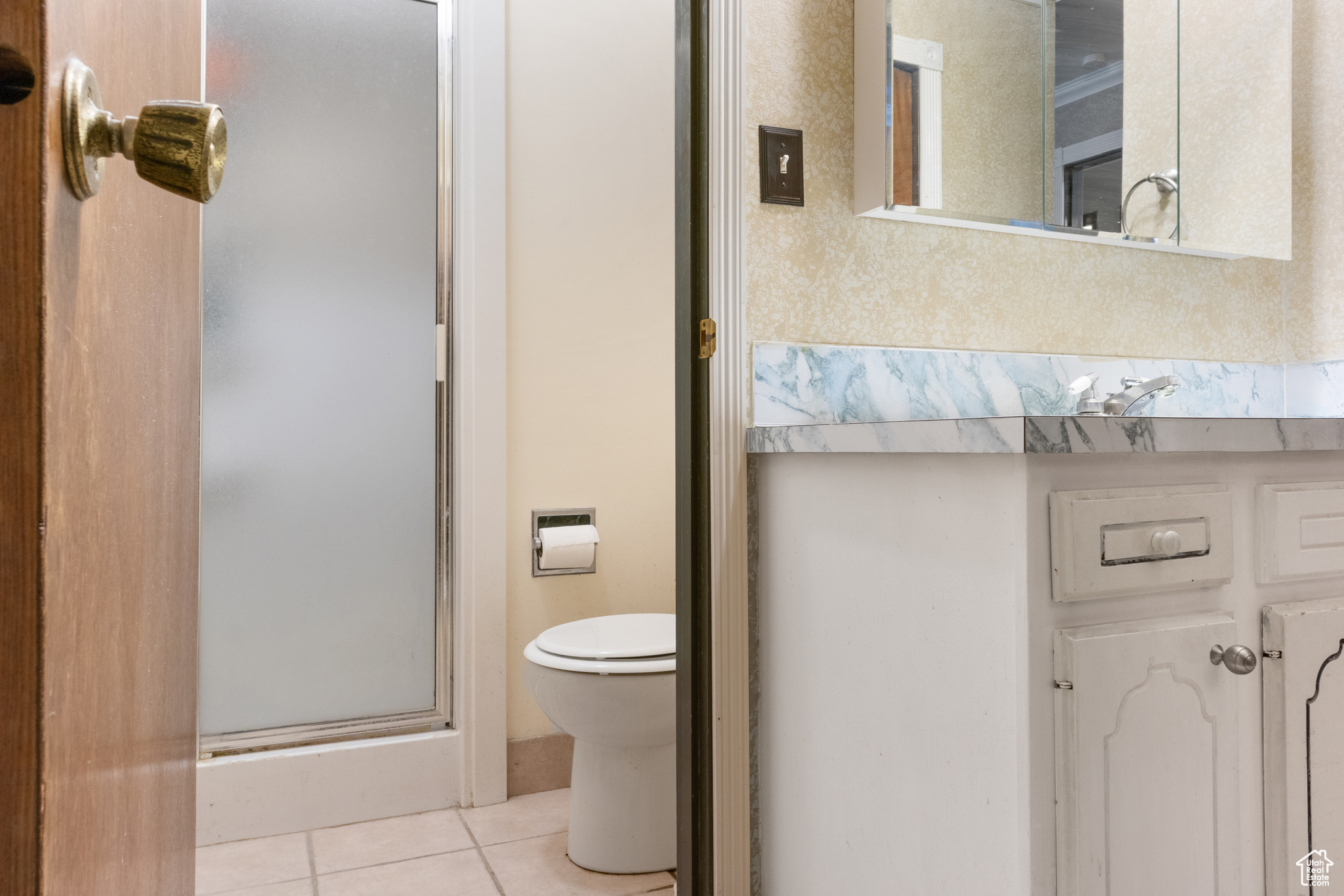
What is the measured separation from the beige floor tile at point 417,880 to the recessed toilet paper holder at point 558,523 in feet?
2.11

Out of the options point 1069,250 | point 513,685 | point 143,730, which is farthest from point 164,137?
point 513,685

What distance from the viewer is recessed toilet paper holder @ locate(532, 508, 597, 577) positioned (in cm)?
205

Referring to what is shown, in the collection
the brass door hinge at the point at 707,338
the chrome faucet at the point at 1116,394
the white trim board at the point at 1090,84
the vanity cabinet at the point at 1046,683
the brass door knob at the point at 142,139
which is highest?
the white trim board at the point at 1090,84

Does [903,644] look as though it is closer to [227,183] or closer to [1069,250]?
[1069,250]

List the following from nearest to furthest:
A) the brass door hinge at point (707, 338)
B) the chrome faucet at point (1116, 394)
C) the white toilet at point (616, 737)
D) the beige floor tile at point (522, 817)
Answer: the brass door hinge at point (707, 338), the chrome faucet at point (1116, 394), the white toilet at point (616, 737), the beige floor tile at point (522, 817)

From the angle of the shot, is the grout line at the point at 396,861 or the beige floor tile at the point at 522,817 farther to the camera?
the beige floor tile at the point at 522,817

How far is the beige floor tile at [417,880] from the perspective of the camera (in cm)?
160

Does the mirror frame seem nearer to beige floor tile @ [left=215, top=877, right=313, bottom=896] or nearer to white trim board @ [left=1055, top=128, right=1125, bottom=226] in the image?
white trim board @ [left=1055, top=128, right=1125, bottom=226]

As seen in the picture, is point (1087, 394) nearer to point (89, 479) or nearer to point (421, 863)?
point (89, 479)

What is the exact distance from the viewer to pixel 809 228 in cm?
130

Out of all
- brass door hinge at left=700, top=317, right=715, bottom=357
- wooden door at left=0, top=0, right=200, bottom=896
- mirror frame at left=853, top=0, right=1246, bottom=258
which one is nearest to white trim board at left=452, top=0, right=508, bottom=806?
brass door hinge at left=700, top=317, right=715, bottom=357

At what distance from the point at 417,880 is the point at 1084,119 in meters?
1.86

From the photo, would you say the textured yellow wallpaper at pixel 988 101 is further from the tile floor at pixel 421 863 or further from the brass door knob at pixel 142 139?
the tile floor at pixel 421 863

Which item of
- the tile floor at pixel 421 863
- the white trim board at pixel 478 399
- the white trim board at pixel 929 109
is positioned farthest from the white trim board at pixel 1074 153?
the tile floor at pixel 421 863
